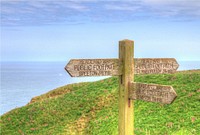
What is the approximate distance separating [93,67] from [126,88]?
1166 mm

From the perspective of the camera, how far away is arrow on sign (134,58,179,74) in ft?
38.0

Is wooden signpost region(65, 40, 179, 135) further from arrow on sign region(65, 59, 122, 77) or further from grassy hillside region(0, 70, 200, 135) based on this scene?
grassy hillside region(0, 70, 200, 135)

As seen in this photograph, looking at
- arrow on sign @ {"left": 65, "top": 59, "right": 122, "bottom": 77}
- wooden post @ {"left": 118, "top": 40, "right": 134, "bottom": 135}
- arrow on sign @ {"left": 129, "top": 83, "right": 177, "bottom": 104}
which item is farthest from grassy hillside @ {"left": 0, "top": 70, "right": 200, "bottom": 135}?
arrow on sign @ {"left": 65, "top": 59, "right": 122, "bottom": 77}

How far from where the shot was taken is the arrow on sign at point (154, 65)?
11.6 m

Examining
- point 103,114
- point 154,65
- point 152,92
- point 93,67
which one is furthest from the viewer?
point 103,114

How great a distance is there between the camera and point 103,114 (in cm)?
2341

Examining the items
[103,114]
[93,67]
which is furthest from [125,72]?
[103,114]

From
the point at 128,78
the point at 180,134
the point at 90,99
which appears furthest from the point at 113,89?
the point at 128,78

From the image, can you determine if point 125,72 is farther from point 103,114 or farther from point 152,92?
point 103,114

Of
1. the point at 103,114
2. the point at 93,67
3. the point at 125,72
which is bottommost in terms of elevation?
the point at 103,114

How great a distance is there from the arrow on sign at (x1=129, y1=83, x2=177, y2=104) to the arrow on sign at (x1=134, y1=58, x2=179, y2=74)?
662 mm

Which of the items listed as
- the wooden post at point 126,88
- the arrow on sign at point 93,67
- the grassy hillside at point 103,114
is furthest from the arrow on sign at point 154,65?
the grassy hillside at point 103,114

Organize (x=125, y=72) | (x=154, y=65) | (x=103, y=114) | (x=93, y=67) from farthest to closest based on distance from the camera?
(x=103, y=114)
(x=154, y=65)
(x=125, y=72)
(x=93, y=67)

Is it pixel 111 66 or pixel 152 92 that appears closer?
pixel 152 92
